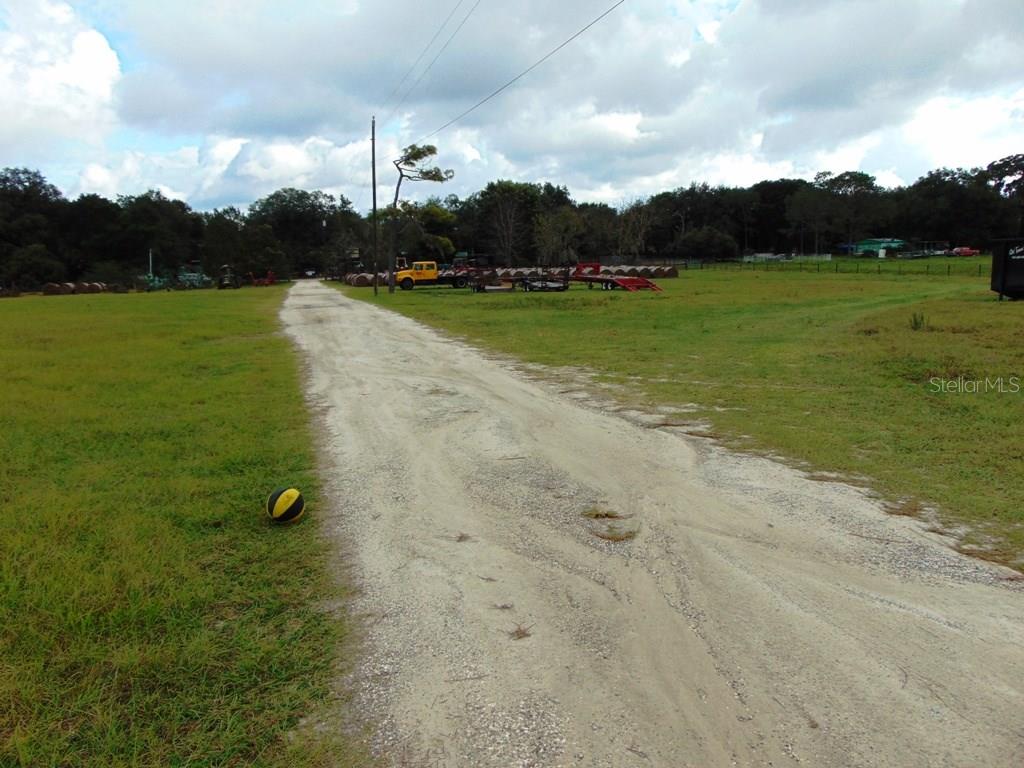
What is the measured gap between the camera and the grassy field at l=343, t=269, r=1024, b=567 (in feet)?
18.4

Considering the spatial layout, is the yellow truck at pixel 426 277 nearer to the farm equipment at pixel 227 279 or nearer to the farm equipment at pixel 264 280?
the farm equipment at pixel 227 279

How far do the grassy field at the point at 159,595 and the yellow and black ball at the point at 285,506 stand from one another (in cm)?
10

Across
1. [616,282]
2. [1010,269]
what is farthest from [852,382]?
[616,282]

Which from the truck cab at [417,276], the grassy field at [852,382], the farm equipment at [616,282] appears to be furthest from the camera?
the truck cab at [417,276]

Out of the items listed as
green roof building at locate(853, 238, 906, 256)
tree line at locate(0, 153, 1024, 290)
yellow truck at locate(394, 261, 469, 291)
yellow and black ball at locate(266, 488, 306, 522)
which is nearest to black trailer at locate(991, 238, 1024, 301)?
yellow and black ball at locate(266, 488, 306, 522)

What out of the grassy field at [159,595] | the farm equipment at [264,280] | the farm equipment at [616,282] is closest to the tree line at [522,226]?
the farm equipment at [264,280]

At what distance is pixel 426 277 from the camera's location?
5072 centimetres

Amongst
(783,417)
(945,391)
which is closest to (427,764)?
(783,417)

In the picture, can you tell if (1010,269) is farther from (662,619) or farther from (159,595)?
(159,595)

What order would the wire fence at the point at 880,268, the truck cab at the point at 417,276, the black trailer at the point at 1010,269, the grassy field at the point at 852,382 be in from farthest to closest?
the wire fence at the point at 880,268, the truck cab at the point at 417,276, the black trailer at the point at 1010,269, the grassy field at the point at 852,382

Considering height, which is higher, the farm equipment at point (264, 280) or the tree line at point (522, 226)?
the tree line at point (522, 226)

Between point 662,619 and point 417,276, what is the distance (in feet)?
159

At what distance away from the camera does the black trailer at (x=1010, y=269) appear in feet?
72.5

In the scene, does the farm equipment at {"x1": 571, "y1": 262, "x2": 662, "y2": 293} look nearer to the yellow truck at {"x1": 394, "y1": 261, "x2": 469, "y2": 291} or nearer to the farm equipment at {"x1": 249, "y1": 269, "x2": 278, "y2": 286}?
the yellow truck at {"x1": 394, "y1": 261, "x2": 469, "y2": 291}
